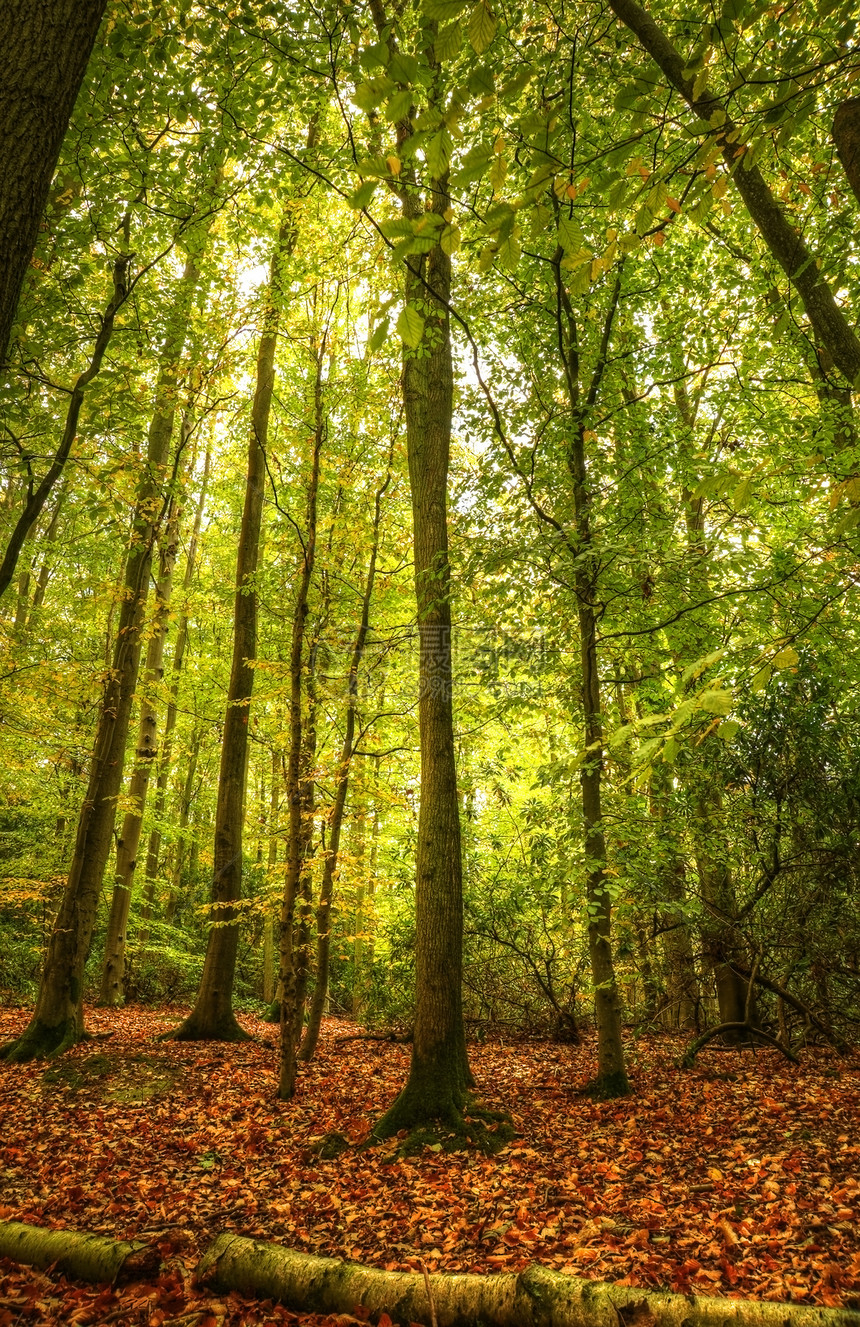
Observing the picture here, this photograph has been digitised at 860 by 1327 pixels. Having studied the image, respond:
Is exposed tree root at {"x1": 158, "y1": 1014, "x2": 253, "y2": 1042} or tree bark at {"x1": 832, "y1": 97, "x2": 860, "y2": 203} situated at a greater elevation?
tree bark at {"x1": 832, "y1": 97, "x2": 860, "y2": 203}

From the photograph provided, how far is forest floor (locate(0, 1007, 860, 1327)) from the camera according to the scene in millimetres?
3080

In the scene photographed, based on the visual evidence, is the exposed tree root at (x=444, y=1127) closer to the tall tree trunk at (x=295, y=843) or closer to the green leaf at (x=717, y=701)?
the tall tree trunk at (x=295, y=843)

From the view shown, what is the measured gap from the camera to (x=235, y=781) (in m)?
9.84

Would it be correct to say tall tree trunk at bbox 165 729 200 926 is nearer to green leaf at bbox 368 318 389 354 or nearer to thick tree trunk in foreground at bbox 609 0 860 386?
thick tree trunk in foreground at bbox 609 0 860 386

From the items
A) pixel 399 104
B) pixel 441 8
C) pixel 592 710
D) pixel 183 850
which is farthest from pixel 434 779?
pixel 183 850

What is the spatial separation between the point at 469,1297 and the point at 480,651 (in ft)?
16.8

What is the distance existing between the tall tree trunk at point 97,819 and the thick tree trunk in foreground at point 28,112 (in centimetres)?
480

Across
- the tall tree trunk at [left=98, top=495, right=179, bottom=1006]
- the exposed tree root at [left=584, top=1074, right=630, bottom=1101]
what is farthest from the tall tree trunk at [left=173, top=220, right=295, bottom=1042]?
the exposed tree root at [left=584, top=1074, right=630, bottom=1101]

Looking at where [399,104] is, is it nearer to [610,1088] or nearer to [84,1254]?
[84,1254]

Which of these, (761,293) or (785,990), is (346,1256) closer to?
(785,990)

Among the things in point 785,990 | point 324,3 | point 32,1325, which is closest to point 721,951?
point 785,990

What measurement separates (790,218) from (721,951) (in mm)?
7847

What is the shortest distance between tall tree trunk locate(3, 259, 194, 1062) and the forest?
64 mm

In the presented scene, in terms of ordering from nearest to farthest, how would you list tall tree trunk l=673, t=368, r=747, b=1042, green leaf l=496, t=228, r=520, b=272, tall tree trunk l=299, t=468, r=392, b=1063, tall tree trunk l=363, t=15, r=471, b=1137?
green leaf l=496, t=228, r=520, b=272, tall tree trunk l=363, t=15, r=471, b=1137, tall tree trunk l=673, t=368, r=747, b=1042, tall tree trunk l=299, t=468, r=392, b=1063
